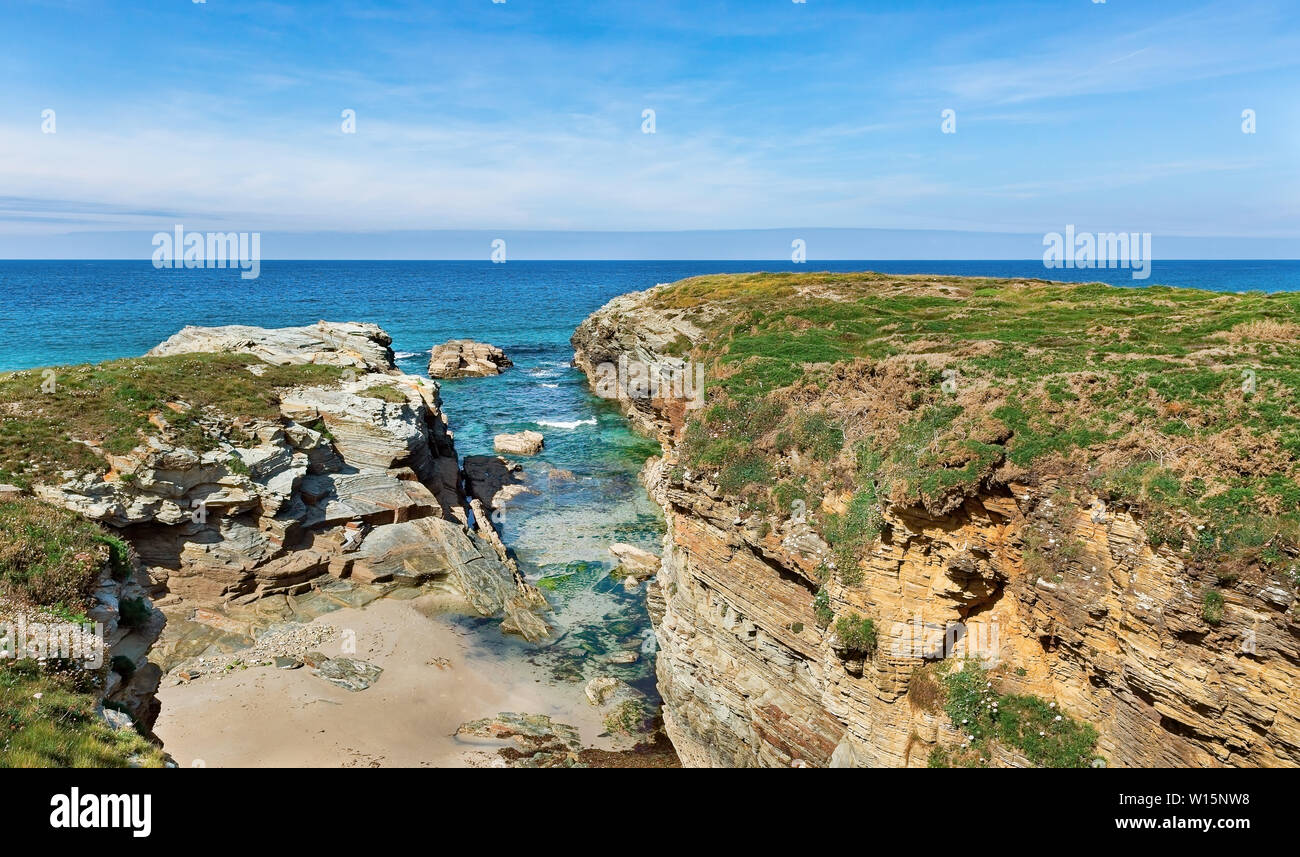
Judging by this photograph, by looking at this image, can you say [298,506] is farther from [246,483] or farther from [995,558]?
[995,558]

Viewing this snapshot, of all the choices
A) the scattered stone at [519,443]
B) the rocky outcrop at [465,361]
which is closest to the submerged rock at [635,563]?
the scattered stone at [519,443]

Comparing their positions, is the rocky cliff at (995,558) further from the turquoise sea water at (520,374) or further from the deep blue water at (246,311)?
the deep blue water at (246,311)

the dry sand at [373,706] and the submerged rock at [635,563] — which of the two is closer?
the dry sand at [373,706]

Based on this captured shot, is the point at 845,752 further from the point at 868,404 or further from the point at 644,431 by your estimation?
the point at 644,431

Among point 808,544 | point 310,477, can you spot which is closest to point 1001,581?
point 808,544

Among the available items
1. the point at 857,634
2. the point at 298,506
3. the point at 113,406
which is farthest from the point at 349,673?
the point at 857,634
